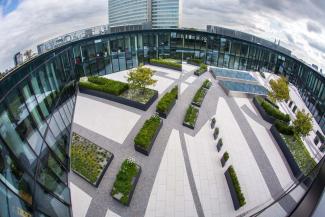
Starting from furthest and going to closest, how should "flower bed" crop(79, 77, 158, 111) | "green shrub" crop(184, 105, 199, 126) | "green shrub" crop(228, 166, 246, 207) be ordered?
"flower bed" crop(79, 77, 158, 111) → "green shrub" crop(184, 105, 199, 126) → "green shrub" crop(228, 166, 246, 207)

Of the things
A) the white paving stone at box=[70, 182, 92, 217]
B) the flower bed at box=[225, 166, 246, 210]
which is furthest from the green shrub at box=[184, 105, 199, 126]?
the white paving stone at box=[70, 182, 92, 217]

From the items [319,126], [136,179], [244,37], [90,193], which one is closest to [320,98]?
[319,126]

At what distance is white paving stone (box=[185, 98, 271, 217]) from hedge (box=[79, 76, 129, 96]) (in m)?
10.7

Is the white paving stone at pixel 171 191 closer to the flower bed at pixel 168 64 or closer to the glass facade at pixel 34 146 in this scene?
the glass facade at pixel 34 146

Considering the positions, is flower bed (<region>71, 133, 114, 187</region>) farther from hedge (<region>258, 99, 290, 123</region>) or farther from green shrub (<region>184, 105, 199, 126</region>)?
hedge (<region>258, 99, 290, 123</region>)

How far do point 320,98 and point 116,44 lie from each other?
35750 mm

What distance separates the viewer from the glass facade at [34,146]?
777 cm

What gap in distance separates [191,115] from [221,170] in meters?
7.05

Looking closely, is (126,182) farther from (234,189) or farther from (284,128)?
(284,128)

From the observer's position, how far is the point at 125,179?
13328 mm

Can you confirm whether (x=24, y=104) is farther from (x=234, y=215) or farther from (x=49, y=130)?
(x=234, y=215)

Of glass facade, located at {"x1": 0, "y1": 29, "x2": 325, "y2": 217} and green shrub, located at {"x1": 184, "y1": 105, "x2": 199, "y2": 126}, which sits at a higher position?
glass facade, located at {"x1": 0, "y1": 29, "x2": 325, "y2": 217}

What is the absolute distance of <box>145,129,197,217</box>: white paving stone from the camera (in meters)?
12.3

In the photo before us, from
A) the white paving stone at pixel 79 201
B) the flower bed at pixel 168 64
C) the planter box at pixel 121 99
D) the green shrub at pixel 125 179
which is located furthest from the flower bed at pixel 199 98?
the white paving stone at pixel 79 201
